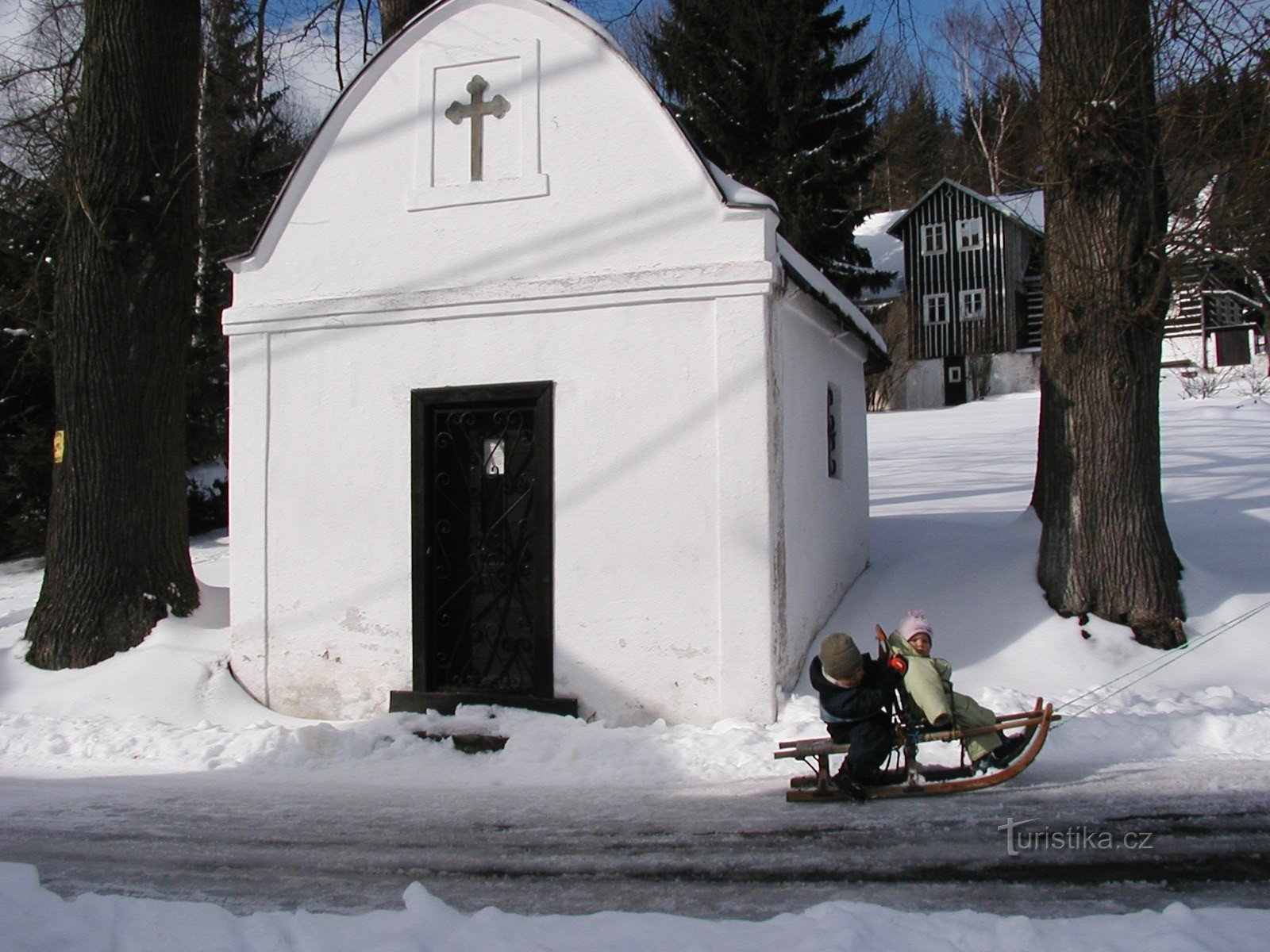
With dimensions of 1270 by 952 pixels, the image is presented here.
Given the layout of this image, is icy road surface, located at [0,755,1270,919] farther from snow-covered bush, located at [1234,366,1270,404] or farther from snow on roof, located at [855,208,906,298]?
snow on roof, located at [855,208,906,298]

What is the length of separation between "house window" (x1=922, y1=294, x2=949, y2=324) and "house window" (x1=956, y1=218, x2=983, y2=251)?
6.16 ft

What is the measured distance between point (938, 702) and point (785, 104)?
859 inches

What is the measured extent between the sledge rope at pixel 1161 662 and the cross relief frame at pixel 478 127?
502 centimetres

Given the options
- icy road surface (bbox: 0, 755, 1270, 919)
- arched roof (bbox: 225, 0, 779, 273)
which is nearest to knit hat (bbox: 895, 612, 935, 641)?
icy road surface (bbox: 0, 755, 1270, 919)

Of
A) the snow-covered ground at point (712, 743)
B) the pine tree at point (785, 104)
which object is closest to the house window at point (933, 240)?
the pine tree at point (785, 104)

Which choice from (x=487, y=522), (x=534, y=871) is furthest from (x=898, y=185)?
(x=534, y=871)

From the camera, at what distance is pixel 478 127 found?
752 centimetres

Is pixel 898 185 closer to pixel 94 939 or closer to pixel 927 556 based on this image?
pixel 927 556

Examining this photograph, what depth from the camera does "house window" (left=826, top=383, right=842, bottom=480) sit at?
902cm

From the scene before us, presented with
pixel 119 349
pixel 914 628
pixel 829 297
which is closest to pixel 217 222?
pixel 119 349

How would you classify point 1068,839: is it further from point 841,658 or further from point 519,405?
point 519,405

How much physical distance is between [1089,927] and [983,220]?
3660 centimetres

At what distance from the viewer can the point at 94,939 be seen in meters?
3.50

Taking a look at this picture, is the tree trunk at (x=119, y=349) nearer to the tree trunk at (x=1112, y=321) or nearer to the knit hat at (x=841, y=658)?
the knit hat at (x=841, y=658)
